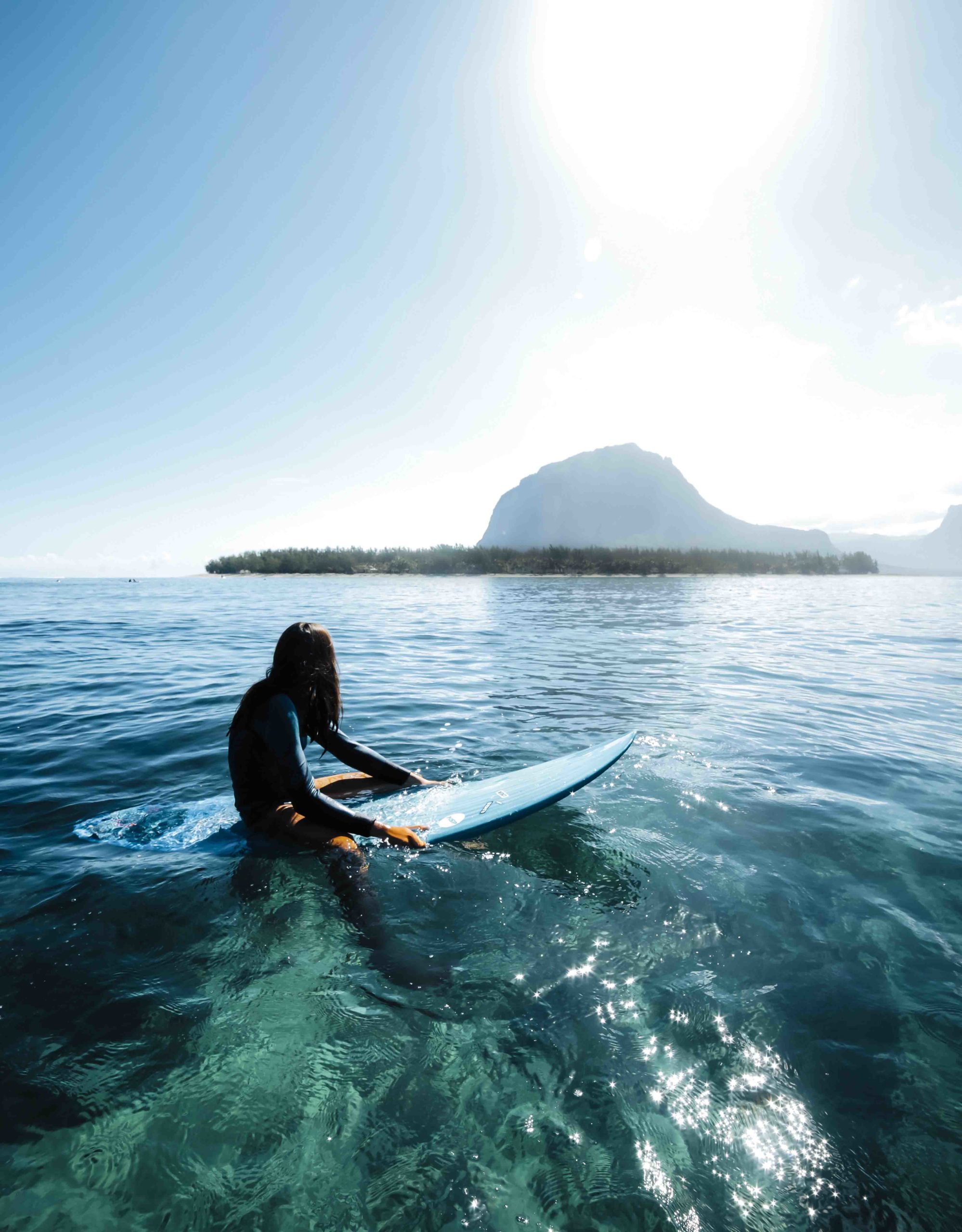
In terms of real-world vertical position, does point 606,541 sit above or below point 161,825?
above

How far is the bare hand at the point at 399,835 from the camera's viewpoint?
3.71 meters

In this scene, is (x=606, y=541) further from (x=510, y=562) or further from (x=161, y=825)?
(x=161, y=825)

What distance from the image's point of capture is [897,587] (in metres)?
39.1

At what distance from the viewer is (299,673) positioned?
3.72 meters

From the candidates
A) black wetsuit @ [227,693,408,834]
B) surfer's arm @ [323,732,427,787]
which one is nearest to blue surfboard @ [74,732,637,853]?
surfer's arm @ [323,732,427,787]

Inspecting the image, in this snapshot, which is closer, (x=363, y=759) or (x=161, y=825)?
(x=161, y=825)

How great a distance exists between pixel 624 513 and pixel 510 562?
116337 millimetres

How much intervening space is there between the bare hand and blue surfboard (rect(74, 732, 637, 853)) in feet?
0.88

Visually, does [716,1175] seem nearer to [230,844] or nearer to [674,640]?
[230,844]

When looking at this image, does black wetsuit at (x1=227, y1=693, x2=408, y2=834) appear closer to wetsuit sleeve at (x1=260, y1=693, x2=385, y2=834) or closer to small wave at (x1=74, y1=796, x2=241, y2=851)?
wetsuit sleeve at (x1=260, y1=693, x2=385, y2=834)

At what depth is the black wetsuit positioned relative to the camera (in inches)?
142

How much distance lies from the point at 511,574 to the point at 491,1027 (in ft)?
143

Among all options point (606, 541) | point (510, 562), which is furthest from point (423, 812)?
point (606, 541)

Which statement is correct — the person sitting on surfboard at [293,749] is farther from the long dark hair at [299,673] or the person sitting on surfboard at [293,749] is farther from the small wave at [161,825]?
the small wave at [161,825]
